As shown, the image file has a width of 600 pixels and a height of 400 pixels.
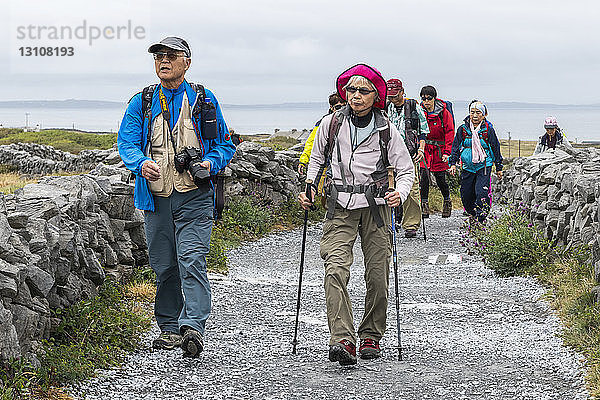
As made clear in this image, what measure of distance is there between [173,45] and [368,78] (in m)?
1.59

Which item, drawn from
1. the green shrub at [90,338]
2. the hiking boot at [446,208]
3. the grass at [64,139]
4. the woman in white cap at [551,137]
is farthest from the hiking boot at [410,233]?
the grass at [64,139]

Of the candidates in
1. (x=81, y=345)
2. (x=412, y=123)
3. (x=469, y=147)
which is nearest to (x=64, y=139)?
(x=412, y=123)

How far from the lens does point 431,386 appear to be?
6.31 metres

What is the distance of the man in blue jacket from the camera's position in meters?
6.98

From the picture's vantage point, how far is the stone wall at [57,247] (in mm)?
5734

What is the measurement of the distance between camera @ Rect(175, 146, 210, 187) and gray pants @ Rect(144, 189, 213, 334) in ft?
0.68

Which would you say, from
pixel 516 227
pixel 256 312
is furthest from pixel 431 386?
pixel 516 227

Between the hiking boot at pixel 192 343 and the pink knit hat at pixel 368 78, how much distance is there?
2.30m

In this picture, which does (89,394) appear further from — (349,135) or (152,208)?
(349,135)

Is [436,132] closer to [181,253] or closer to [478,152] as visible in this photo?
[478,152]

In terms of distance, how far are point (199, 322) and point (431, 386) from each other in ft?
6.27

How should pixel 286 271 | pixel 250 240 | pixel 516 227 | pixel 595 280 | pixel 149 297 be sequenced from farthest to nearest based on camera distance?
pixel 250 240, pixel 286 271, pixel 516 227, pixel 149 297, pixel 595 280

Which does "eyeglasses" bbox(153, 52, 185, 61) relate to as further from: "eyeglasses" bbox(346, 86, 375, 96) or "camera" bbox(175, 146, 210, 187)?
"eyeglasses" bbox(346, 86, 375, 96)

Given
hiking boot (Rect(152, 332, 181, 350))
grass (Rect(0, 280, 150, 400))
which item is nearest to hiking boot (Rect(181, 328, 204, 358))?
hiking boot (Rect(152, 332, 181, 350))
